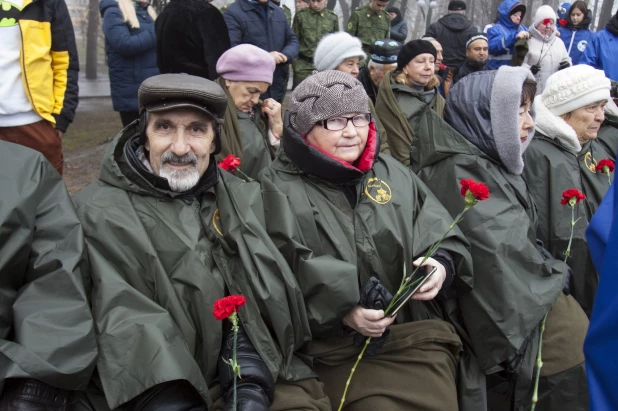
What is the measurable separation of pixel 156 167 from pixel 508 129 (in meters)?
1.89

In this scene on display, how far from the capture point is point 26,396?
6.43 feet

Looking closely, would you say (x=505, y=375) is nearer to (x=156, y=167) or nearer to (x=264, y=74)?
(x=156, y=167)

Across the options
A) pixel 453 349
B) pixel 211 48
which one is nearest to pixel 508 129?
pixel 453 349

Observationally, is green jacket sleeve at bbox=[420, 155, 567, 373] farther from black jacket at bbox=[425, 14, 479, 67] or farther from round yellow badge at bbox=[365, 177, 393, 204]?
black jacket at bbox=[425, 14, 479, 67]

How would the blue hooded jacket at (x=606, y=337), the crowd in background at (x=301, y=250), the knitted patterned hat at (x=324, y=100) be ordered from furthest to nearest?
the knitted patterned hat at (x=324, y=100) < the crowd in background at (x=301, y=250) < the blue hooded jacket at (x=606, y=337)

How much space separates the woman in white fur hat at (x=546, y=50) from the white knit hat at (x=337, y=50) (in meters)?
3.36

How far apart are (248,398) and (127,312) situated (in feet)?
1.77

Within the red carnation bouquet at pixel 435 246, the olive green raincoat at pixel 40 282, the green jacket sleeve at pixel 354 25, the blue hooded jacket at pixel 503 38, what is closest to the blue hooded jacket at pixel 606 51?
the blue hooded jacket at pixel 503 38

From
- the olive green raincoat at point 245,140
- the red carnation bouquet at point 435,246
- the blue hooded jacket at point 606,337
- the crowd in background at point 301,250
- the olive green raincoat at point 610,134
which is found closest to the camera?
the blue hooded jacket at point 606,337

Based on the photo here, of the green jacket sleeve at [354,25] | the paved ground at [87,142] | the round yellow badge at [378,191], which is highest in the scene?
the round yellow badge at [378,191]

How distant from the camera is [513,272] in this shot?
305 centimetres

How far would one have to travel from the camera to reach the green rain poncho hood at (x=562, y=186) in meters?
3.75

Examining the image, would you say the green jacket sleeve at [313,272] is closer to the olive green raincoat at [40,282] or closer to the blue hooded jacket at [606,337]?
the olive green raincoat at [40,282]

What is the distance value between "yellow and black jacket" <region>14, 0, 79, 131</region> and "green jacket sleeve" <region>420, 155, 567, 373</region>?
9.33ft
